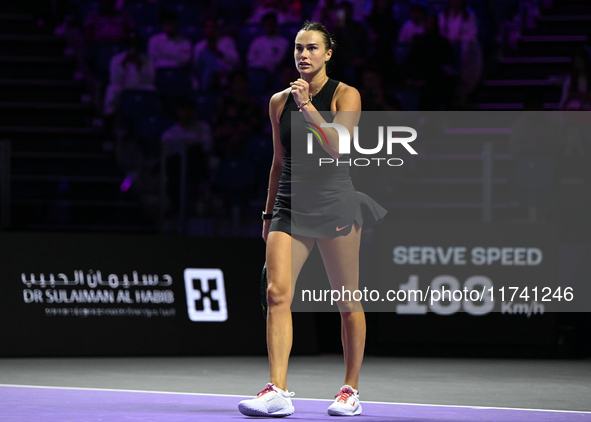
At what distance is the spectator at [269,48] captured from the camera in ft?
35.4

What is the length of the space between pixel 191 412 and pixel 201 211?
339 centimetres

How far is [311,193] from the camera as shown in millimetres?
4270

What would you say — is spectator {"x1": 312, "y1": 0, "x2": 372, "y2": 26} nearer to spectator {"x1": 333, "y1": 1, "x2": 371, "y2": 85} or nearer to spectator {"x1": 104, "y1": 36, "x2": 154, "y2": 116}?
spectator {"x1": 333, "y1": 1, "x2": 371, "y2": 85}

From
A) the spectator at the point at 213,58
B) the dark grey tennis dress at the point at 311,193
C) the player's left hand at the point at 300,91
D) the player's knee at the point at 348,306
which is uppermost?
the spectator at the point at 213,58

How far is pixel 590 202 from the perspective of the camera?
7211 mm

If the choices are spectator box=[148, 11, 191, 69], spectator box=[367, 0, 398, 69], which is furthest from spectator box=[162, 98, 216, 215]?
spectator box=[367, 0, 398, 69]

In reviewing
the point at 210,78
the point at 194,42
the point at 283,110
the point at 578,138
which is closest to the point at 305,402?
the point at 283,110

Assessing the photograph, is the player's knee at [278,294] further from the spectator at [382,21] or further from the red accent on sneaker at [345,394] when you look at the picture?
the spectator at [382,21]

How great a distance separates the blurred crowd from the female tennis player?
12.1 feet

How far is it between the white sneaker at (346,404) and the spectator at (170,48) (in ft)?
24.2

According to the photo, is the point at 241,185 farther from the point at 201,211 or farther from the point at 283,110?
the point at 283,110

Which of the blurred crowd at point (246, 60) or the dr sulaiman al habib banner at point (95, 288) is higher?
the blurred crowd at point (246, 60)

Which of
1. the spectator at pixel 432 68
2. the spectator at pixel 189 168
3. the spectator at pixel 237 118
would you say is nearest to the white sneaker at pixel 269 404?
the spectator at pixel 189 168

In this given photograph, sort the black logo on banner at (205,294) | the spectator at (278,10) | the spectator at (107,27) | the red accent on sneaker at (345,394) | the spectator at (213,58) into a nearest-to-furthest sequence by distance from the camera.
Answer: the red accent on sneaker at (345,394)
the black logo on banner at (205,294)
the spectator at (213,58)
the spectator at (107,27)
the spectator at (278,10)
